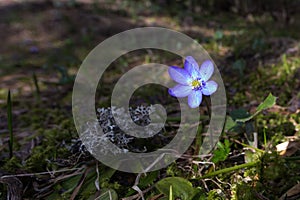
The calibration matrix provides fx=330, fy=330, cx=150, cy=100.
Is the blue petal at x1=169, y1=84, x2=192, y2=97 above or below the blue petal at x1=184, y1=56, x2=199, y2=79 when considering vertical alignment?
below

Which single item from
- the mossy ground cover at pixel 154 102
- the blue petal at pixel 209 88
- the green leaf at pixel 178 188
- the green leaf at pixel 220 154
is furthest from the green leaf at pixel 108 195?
the blue petal at pixel 209 88

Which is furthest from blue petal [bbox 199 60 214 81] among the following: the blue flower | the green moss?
the green moss

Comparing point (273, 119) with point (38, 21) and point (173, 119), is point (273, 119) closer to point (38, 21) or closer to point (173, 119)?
point (173, 119)

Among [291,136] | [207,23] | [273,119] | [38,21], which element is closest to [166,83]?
[273,119]

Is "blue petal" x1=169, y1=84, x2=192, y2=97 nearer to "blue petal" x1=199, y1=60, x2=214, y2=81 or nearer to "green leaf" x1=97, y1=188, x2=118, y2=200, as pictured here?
"blue petal" x1=199, y1=60, x2=214, y2=81

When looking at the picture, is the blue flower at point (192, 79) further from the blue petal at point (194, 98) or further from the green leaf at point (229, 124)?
the green leaf at point (229, 124)

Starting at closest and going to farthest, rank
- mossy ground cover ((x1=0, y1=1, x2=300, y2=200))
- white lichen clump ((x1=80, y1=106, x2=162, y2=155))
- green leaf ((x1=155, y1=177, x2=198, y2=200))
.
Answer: green leaf ((x1=155, y1=177, x2=198, y2=200)), mossy ground cover ((x1=0, y1=1, x2=300, y2=200)), white lichen clump ((x1=80, y1=106, x2=162, y2=155))

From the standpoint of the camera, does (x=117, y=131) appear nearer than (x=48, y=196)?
No
